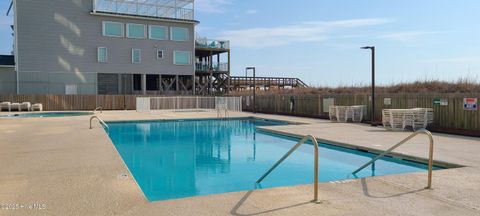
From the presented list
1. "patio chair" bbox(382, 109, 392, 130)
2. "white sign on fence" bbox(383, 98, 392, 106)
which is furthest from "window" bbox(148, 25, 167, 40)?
"patio chair" bbox(382, 109, 392, 130)

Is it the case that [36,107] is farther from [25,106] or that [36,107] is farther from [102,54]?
[102,54]

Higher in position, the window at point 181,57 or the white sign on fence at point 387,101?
the window at point 181,57

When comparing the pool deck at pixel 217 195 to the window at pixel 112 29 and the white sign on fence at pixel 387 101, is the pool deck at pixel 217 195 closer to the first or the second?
the white sign on fence at pixel 387 101

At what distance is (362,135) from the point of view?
12.8m

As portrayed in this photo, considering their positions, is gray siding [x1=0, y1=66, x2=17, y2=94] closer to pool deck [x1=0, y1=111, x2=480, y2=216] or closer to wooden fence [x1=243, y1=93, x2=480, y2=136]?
wooden fence [x1=243, y1=93, x2=480, y2=136]

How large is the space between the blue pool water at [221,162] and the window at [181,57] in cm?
1985

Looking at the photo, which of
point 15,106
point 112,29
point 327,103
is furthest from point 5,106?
point 327,103

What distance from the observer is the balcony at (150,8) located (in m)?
32.8

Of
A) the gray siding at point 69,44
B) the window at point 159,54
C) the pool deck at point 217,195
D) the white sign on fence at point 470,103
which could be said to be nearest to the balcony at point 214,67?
the window at point 159,54

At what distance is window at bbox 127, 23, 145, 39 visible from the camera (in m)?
33.5

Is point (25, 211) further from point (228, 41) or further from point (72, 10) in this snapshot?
point (228, 41)

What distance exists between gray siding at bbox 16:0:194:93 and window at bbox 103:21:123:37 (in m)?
0.33

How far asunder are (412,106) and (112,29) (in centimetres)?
2528

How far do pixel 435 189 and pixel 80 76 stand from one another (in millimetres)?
30881
